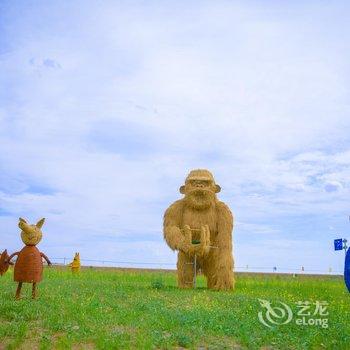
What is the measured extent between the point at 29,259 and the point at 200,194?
554 cm

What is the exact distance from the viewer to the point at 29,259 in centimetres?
1087

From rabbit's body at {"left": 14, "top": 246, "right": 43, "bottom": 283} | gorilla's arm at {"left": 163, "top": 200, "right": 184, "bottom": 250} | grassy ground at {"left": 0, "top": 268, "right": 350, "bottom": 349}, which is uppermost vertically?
gorilla's arm at {"left": 163, "top": 200, "right": 184, "bottom": 250}

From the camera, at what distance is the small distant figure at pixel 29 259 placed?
35.3ft

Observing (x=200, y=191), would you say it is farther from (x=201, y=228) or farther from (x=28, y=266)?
(x=28, y=266)

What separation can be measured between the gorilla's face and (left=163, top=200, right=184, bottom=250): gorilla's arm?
48 centimetres

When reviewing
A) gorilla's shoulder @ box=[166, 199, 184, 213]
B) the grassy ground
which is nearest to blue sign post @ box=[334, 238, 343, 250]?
the grassy ground

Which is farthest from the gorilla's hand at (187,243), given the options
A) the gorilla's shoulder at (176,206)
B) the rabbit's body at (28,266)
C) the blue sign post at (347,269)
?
the rabbit's body at (28,266)

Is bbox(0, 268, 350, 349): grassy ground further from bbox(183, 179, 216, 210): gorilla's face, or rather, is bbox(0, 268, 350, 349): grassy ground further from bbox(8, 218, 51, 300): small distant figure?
bbox(183, 179, 216, 210): gorilla's face

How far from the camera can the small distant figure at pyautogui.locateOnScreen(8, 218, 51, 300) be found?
10766 millimetres

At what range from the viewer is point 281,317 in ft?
32.1

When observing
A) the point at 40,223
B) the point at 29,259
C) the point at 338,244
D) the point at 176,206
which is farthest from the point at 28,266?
the point at 338,244

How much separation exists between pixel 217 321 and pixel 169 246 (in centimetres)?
573

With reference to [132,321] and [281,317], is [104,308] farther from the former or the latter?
[281,317]

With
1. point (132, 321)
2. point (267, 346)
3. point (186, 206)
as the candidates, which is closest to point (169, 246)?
point (186, 206)
